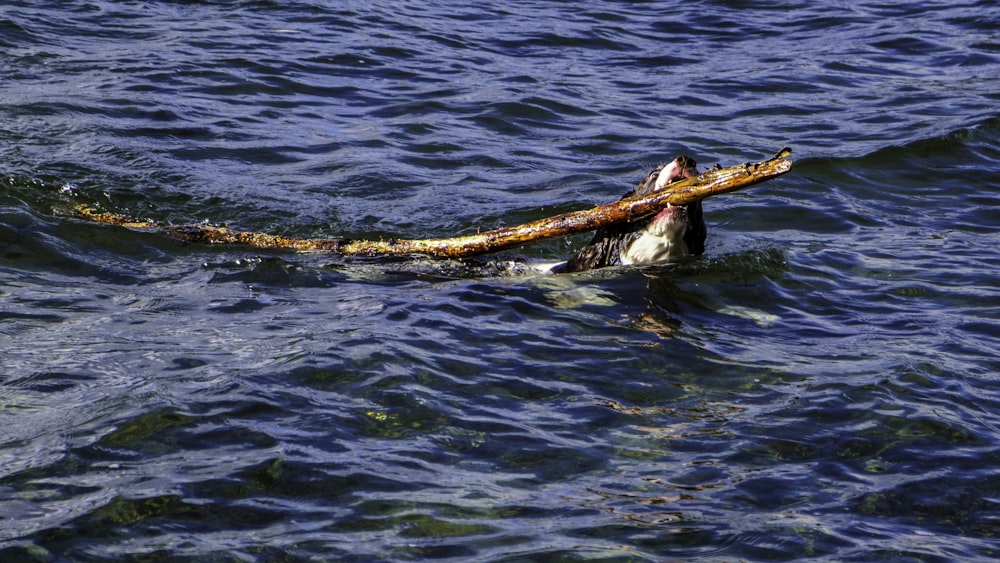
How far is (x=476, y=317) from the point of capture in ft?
22.8

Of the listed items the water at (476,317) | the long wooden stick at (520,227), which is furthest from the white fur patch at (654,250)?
the long wooden stick at (520,227)

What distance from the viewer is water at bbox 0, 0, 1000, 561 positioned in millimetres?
4645

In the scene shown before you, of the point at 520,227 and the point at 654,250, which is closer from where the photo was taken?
the point at 520,227

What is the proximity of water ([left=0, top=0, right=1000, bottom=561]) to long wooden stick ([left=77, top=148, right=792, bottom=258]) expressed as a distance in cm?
12

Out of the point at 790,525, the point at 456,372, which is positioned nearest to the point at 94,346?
the point at 456,372

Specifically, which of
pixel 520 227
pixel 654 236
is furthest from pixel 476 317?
pixel 654 236

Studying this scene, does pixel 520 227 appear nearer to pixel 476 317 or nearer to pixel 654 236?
pixel 476 317

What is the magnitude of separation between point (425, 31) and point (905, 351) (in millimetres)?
9888

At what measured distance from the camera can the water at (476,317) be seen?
4.64m

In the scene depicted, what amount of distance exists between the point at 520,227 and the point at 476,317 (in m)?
0.63

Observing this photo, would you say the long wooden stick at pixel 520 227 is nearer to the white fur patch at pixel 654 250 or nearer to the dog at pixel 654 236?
the dog at pixel 654 236

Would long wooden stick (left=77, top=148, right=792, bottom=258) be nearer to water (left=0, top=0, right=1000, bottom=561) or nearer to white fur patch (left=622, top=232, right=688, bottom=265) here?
water (left=0, top=0, right=1000, bottom=561)

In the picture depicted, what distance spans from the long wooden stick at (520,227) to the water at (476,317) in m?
0.12

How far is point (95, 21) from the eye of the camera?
14.2m
